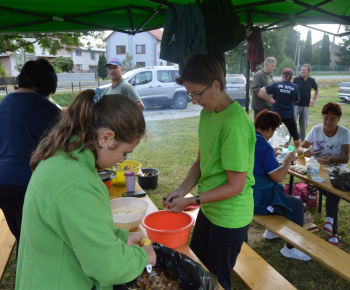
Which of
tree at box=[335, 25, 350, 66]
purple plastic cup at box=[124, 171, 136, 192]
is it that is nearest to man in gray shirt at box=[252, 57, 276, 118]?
purple plastic cup at box=[124, 171, 136, 192]

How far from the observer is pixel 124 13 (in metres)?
3.60

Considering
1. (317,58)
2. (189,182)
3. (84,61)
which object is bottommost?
(189,182)

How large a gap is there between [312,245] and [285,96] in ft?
13.7

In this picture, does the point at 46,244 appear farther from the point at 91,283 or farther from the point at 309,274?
the point at 309,274

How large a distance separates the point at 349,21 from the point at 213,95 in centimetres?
284

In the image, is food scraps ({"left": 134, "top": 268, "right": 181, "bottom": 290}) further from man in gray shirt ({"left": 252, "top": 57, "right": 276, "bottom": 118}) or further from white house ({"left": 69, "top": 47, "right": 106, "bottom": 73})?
white house ({"left": 69, "top": 47, "right": 106, "bottom": 73})

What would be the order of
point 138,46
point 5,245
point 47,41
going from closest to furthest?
1. point 5,245
2. point 47,41
3. point 138,46

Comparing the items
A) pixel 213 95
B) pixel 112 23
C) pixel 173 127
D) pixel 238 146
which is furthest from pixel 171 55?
pixel 173 127

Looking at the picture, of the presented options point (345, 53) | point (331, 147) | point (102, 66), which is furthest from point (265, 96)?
point (345, 53)

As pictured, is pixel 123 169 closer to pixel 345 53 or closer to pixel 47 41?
pixel 47 41

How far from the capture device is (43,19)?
3.56m

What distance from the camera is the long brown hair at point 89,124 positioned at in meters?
0.93

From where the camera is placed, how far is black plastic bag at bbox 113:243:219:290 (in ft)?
4.09

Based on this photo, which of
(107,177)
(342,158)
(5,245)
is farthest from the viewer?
(342,158)
